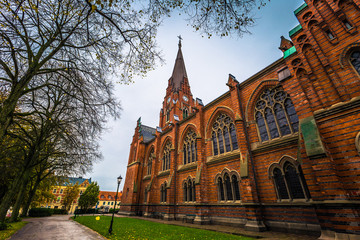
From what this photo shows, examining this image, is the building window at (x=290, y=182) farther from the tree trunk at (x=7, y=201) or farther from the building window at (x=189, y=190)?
the tree trunk at (x=7, y=201)

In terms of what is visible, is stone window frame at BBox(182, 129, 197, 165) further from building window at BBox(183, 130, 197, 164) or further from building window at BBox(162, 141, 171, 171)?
building window at BBox(162, 141, 171, 171)

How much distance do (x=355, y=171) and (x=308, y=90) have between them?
3775 millimetres

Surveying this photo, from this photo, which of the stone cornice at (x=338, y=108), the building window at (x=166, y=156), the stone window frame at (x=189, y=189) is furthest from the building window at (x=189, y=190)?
the stone cornice at (x=338, y=108)

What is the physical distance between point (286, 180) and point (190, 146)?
9429 mm

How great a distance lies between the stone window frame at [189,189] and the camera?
15019 mm

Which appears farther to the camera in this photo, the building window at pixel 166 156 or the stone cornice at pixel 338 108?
the building window at pixel 166 156

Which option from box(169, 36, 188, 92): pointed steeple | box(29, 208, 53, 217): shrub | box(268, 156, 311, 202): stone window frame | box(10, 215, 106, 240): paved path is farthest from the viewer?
box(169, 36, 188, 92): pointed steeple

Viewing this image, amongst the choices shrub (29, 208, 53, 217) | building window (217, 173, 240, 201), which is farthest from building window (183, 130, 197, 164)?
Answer: shrub (29, 208, 53, 217)

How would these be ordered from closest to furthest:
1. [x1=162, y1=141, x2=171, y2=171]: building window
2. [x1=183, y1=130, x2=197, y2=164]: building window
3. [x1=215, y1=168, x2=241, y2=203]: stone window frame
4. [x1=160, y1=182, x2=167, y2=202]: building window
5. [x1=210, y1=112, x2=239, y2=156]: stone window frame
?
[x1=215, y1=168, x2=241, y2=203]: stone window frame < [x1=210, y1=112, x2=239, y2=156]: stone window frame < [x1=183, y1=130, x2=197, y2=164]: building window < [x1=160, y1=182, x2=167, y2=202]: building window < [x1=162, y1=141, x2=171, y2=171]: building window

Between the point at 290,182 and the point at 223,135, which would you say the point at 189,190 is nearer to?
the point at 223,135

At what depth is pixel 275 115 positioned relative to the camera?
33.8 ft

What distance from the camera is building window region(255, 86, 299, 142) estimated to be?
9.55m

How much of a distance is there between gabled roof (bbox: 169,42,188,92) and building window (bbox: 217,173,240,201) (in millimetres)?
26437

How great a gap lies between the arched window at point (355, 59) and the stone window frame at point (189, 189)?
43.3 feet
